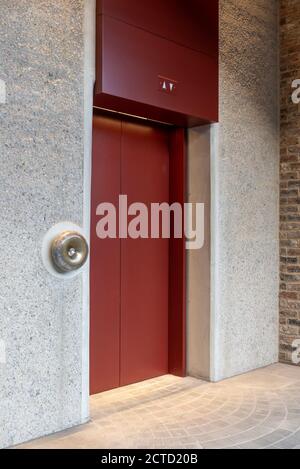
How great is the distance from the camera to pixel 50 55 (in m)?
3.00

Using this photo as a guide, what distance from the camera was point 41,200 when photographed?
2.95 metres

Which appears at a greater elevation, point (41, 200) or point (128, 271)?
point (41, 200)

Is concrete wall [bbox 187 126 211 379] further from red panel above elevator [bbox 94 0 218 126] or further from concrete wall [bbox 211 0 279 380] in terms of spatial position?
red panel above elevator [bbox 94 0 218 126]

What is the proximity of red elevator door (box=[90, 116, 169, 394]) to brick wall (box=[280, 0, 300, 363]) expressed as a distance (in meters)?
1.28

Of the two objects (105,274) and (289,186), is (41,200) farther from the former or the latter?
(289,186)

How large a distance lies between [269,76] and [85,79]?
2312mm

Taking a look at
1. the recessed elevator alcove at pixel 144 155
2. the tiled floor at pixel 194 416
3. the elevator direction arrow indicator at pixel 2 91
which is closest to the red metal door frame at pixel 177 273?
the recessed elevator alcove at pixel 144 155

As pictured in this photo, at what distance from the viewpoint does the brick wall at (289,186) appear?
4.72 meters

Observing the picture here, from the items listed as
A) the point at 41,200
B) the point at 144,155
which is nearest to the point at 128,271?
the point at 144,155

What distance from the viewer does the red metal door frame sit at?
4266 millimetres

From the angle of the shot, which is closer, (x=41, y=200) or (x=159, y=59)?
(x=41, y=200)

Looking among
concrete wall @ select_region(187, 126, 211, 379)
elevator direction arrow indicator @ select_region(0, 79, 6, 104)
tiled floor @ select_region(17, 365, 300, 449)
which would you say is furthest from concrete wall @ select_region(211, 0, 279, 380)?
elevator direction arrow indicator @ select_region(0, 79, 6, 104)

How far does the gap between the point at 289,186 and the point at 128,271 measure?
192 centimetres

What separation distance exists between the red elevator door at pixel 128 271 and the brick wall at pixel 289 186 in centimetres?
128
